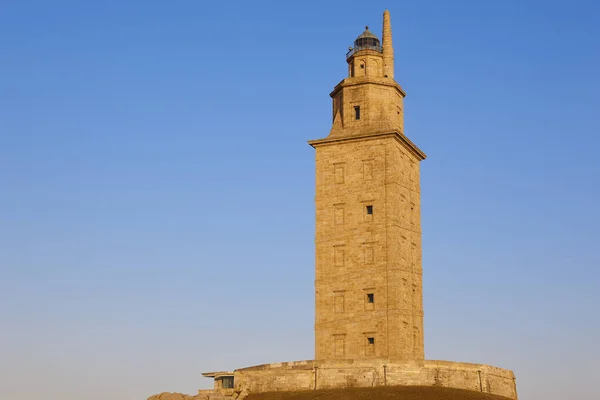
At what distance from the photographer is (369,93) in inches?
2953

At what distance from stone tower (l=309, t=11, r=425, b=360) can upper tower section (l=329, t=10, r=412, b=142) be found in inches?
2.9

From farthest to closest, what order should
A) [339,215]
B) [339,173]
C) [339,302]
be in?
1. [339,173]
2. [339,215]
3. [339,302]

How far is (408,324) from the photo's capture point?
70812 mm

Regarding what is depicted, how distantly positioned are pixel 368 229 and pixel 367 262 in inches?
91.9

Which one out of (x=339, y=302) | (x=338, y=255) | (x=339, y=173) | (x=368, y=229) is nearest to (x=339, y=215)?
(x=368, y=229)

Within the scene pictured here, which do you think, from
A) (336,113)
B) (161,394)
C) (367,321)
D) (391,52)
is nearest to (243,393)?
(161,394)

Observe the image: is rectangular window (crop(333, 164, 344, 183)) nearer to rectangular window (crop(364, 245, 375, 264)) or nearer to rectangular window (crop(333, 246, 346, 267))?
rectangular window (crop(333, 246, 346, 267))

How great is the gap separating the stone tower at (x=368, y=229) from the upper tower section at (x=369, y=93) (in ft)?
0.24

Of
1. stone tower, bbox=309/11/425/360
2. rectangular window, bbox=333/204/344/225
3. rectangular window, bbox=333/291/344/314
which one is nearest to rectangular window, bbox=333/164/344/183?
stone tower, bbox=309/11/425/360

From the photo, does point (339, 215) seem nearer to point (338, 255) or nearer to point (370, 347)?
point (338, 255)

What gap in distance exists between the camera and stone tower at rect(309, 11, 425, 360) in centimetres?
7006

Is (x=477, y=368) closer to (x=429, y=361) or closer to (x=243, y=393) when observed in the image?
(x=429, y=361)

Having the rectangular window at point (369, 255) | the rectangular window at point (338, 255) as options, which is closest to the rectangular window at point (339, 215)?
the rectangular window at point (338, 255)

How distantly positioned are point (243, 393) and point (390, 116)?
74.7 ft
